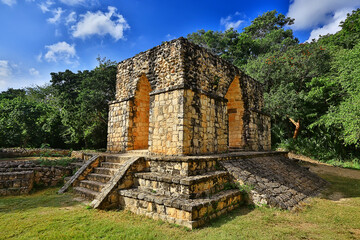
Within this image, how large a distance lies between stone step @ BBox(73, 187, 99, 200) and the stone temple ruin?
5 centimetres

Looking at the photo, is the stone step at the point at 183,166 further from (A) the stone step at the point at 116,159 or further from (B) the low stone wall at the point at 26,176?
(B) the low stone wall at the point at 26,176

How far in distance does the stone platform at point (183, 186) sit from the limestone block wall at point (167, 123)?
650mm

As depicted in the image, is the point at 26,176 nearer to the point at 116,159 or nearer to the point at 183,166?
the point at 116,159

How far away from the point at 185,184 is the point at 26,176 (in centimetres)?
521

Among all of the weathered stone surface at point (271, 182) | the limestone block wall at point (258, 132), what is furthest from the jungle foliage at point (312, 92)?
the weathered stone surface at point (271, 182)

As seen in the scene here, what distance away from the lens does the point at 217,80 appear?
24.0 ft

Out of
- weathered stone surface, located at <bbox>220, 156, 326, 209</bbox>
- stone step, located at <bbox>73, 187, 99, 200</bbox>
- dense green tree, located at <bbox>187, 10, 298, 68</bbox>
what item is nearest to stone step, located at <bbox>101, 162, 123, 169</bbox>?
stone step, located at <bbox>73, 187, 99, 200</bbox>

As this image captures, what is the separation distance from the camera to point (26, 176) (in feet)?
19.7

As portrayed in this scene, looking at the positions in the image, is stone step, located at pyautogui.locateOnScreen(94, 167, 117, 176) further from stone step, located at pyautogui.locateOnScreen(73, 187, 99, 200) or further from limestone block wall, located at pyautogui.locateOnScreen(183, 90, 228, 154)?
limestone block wall, located at pyautogui.locateOnScreen(183, 90, 228, 154)

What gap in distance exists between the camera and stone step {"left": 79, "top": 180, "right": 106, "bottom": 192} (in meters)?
5.32

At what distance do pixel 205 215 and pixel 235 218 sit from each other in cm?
71

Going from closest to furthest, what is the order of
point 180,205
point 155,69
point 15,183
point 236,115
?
point 180,205 < point 15,183 < point 155,69 < point 236,115

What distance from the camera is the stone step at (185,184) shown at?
167 inches

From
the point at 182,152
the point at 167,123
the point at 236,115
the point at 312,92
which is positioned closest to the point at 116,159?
the point at 167,123
